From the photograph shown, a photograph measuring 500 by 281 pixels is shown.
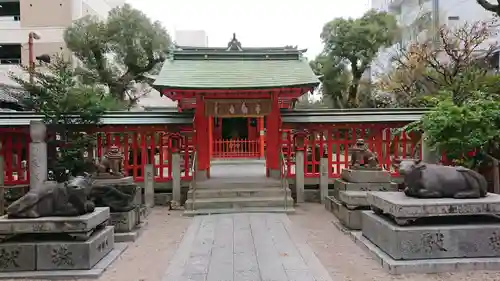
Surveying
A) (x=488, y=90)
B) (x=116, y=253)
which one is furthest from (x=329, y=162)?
(x=116, y=253)

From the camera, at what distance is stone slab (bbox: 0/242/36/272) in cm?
657

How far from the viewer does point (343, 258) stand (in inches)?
292

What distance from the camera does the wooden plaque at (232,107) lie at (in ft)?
45.6

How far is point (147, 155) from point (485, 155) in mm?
9566

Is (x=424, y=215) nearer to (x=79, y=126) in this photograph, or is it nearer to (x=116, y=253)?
(x=116, y=253)

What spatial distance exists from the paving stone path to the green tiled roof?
15.2 ft

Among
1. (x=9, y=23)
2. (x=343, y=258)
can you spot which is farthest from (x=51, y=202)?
(x=9, y=23)

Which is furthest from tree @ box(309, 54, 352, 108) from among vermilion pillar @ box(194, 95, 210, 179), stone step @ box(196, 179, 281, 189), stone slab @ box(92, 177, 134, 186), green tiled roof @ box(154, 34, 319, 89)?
stone slab @ box(92, 177, 134, 186)

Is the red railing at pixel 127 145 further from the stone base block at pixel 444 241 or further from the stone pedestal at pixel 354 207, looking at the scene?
the stone base block at pixel 444 241

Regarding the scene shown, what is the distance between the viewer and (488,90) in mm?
13430

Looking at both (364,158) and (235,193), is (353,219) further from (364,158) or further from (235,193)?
(235,193)

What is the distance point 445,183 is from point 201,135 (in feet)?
27.4

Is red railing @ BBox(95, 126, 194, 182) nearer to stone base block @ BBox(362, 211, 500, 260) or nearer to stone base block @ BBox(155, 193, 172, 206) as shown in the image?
stone base block @ BBox(155, 193, 172, 206)

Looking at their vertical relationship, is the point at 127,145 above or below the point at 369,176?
above
